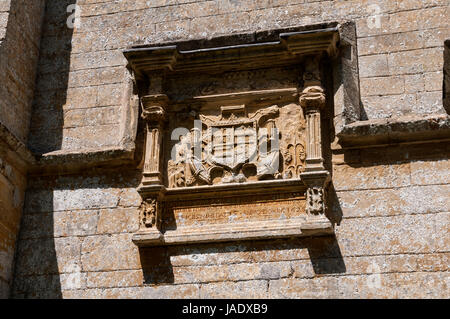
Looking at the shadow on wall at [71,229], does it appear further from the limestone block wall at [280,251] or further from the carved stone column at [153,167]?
the carved stone column at [153,167]

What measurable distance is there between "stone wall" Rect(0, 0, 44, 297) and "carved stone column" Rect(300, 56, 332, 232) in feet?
8.12

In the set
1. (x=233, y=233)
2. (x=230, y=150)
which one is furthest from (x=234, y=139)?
(x=233, y=233)

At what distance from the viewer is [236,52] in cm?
653

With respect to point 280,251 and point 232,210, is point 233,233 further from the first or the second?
point 280,251

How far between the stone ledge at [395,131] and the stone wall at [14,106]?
2.81m

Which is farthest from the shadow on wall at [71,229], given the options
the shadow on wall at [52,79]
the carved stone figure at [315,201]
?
the carved stone figure at [315,201]

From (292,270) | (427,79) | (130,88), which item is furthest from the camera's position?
(130,88)

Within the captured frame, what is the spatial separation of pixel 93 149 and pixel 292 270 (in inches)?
82.2

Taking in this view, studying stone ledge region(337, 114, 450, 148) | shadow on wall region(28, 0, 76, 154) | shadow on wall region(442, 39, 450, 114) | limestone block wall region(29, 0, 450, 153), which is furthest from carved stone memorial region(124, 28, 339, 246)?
shadow on wall region(442, 39, 450, 114)

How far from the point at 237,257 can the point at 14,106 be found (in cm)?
249

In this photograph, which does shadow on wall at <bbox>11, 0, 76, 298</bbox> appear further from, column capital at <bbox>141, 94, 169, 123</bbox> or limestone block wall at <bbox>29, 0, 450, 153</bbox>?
column capital at <bbox>141, 94, 169, 123</bbox>

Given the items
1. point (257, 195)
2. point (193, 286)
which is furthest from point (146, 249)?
point (257, 195)

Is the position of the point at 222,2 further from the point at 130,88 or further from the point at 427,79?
the point at 427,79

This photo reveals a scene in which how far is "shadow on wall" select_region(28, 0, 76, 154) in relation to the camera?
22.8 ft
